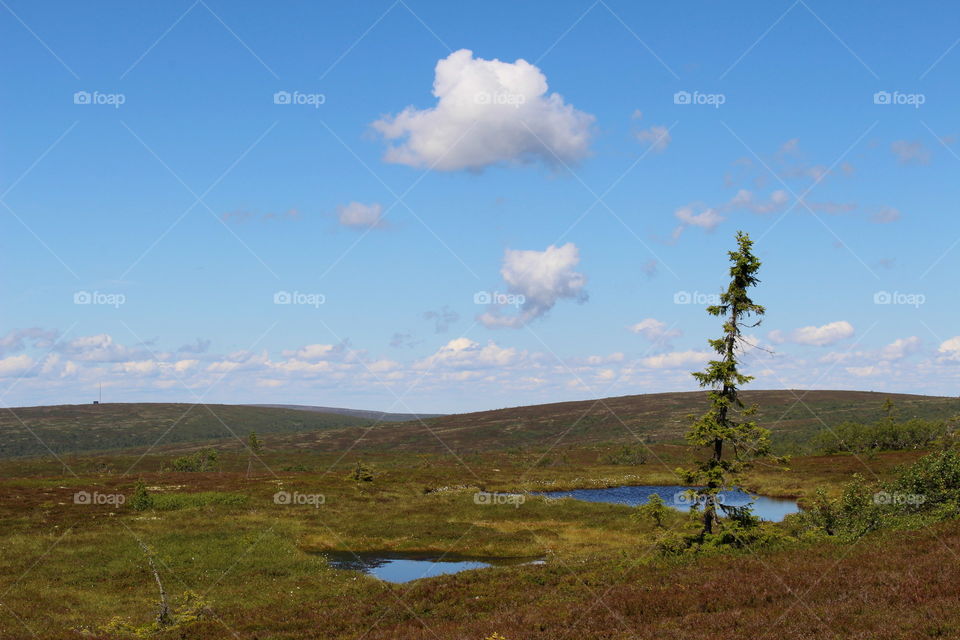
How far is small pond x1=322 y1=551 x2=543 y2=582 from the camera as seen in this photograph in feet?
129

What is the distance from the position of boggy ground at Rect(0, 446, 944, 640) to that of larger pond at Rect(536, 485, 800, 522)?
5.43 metres

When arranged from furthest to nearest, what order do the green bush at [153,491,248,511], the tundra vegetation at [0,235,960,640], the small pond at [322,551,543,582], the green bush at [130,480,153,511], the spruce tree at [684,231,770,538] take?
the green bush at [153,491,248,511], the green bush at [130,480,153,511], the small pond at [322,551,543,582], the spruce tree at [684,231,770,538], the tundra vegetation at [0,235,960,640]

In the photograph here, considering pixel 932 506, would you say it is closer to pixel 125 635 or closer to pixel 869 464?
pixel 125 635

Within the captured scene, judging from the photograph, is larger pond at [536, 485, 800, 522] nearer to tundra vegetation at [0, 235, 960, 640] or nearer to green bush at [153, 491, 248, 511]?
tundra vegetation at [0, 235, 960, 640]

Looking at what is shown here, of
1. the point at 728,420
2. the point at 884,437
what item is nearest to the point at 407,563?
the point at 728,420

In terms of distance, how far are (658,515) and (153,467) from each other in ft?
409

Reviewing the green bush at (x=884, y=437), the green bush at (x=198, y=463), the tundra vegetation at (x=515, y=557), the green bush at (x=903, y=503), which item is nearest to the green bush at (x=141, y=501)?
the tundra vegetation at (x=515, y=557)

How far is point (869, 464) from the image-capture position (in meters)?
79.9

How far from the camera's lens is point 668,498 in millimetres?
75125

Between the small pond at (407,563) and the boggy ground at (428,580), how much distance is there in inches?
68.6

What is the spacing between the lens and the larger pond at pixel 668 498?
205ft

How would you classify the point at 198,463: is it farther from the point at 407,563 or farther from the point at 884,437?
the point at 884,437

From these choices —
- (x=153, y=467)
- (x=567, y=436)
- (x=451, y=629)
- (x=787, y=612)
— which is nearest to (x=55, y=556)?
(x=451, y=629)

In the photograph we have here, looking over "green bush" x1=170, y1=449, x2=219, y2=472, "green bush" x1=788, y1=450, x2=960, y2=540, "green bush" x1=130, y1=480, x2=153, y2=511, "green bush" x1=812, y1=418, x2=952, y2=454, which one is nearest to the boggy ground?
"green bush" x1=130, y1=480, x2=153, y2=511
